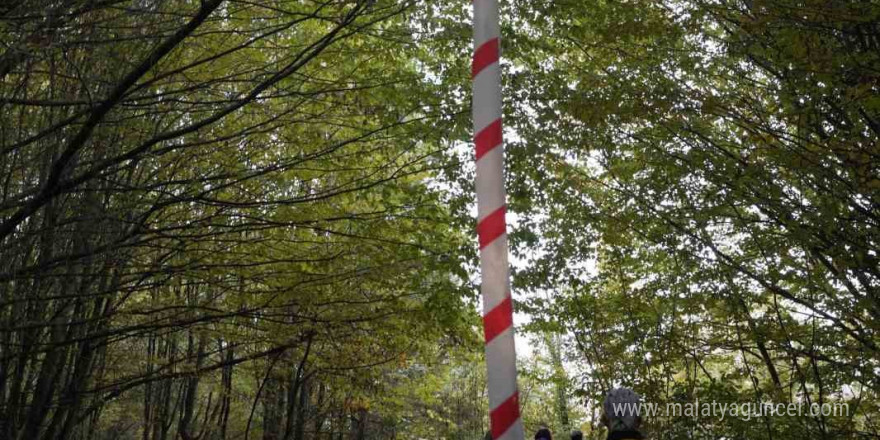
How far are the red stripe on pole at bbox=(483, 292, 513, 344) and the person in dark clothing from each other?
236 centimetres

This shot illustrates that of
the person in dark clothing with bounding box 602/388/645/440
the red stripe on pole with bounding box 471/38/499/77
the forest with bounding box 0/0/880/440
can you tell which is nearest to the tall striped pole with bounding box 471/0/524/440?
the red stripe on pole with bounding box 471/38/499/77

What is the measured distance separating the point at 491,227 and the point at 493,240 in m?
0.04

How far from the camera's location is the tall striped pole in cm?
166

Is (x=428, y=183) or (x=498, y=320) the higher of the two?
(x=428, y=183)

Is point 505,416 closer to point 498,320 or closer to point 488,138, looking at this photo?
point 498,320

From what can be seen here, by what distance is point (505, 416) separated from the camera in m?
1.64

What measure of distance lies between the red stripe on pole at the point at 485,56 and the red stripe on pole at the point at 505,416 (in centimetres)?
99

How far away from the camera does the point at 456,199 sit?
6129mm

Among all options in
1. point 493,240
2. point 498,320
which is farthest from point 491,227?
point 498,320

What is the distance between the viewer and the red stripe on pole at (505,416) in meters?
1.64

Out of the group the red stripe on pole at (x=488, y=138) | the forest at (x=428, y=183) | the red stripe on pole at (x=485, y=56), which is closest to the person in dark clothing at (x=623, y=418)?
the forest at (x=428, y=183)

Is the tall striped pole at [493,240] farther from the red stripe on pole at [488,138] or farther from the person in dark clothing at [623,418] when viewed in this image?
the person in dark clothing at [623,418]

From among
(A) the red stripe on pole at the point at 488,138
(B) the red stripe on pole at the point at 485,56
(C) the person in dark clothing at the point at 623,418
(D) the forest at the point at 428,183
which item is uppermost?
(D) the forest at the point at 428,183

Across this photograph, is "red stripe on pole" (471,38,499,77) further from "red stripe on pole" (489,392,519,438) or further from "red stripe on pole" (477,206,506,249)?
"red stripe on pole" (489,392,519,438)
